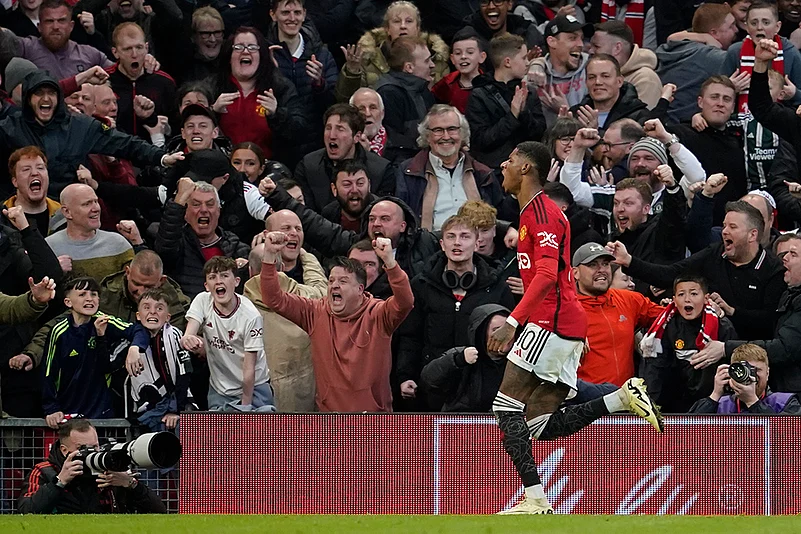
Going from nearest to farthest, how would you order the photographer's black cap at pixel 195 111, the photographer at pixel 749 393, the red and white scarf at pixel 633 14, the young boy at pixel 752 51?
the photographer at pixel 749 393 < the photographer's black cap at pixel 195 111 < the young boy at pixel 752 51 < the red and white scarf at pixel 633 14

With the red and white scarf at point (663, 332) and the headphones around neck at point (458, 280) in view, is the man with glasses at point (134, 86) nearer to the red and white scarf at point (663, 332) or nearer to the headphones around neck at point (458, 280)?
the headphones around neck at point (458, 280)

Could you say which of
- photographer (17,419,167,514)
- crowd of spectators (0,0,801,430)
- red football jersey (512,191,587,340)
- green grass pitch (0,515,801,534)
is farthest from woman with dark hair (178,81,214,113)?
green grass pitch (0,515,801,534)

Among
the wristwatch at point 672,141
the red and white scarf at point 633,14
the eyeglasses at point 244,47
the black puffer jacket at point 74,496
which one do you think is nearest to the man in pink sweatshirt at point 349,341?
the black puffer jacket at point 74,496

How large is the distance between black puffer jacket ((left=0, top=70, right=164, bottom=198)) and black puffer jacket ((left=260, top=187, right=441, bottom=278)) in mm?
1217

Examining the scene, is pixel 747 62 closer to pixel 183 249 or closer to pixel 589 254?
pixel 589 254

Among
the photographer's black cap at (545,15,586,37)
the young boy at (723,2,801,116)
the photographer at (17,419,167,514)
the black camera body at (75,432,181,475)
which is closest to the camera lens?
the black camera body at (75,432,181,475)

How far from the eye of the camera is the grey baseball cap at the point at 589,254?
11.0 m

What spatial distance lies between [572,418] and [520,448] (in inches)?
18.6

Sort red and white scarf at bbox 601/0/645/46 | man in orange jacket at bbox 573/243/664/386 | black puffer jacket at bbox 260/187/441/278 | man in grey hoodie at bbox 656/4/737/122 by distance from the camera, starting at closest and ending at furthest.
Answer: man in orange jacket at bbox 573/243/664/386 → black puffer jacket at bbox 260/187/441/278 → man in grey hoodie at bbox 656/4/737/122 → red and white scarf at bbox 601/0/645/46

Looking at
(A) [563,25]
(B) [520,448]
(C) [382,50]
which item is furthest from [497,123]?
(B) [520,448]

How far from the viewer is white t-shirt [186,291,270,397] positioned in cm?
1087

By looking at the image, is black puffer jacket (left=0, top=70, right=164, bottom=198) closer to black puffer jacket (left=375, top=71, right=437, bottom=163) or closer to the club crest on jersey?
black puffer jacket (left=375, top=71, right=437, bottom=163)

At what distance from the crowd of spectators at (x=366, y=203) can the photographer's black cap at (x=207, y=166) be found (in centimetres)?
3

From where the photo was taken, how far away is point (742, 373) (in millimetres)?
10328
